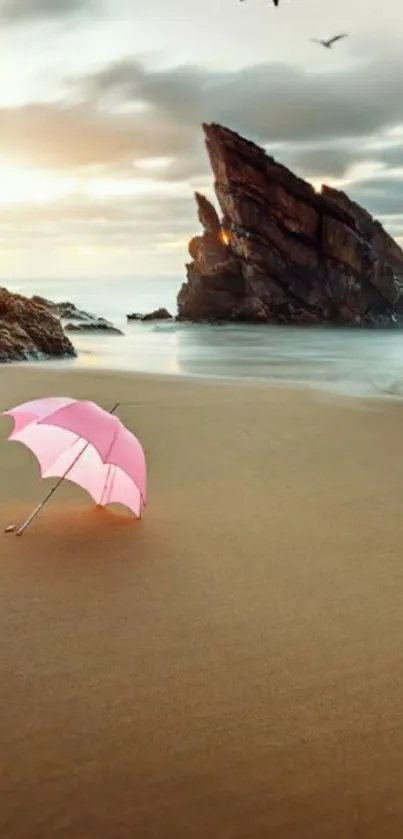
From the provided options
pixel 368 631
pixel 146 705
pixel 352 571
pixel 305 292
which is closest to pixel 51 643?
pixel 146 705

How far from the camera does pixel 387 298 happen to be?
39.9 m

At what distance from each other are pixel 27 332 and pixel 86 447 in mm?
8618

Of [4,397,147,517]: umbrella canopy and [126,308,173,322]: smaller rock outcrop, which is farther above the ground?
[4,397,147,517]: umbrella canopy

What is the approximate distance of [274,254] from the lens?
37562mm

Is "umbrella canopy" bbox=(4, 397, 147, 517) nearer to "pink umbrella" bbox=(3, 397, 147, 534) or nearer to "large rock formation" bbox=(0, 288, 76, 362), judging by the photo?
"pink umbrella" bbox=(3, 397, 147, 534)

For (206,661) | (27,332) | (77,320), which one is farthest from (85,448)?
(77,320)

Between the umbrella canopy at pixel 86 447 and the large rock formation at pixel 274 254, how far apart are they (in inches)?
1314

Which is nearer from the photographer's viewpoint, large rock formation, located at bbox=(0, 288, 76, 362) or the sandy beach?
the sandy beach

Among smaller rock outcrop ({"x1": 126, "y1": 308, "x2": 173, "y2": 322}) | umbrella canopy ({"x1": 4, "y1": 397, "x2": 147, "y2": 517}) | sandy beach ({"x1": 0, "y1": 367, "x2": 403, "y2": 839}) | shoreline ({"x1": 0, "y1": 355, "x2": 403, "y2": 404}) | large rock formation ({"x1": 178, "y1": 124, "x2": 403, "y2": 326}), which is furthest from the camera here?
large rock formation ({"x1": 178, "y1": 124, "x2": 403, "y2": 326})

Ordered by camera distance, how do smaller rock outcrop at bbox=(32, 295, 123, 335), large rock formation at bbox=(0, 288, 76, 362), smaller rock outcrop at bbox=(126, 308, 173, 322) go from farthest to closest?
smaller rock outcrop at bbox=(126, 308, 173, 322) < smaller rock outcrop at bbox=(32, 295, 123, 335) < large rock formation at bbox=(0, 288, 76, 362)

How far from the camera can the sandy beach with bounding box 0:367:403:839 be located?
4.56 feet

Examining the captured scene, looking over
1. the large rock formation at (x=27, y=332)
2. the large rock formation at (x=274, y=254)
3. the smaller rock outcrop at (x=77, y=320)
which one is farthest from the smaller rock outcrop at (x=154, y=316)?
the large rock formation at (x=27, y=332)

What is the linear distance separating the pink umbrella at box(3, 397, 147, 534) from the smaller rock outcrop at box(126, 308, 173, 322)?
3241cm

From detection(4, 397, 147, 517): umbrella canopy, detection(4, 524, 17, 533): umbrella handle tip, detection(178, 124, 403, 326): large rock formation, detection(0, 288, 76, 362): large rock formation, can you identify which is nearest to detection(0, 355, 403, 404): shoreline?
detection(0, 288, 76, 362): large rock formation
